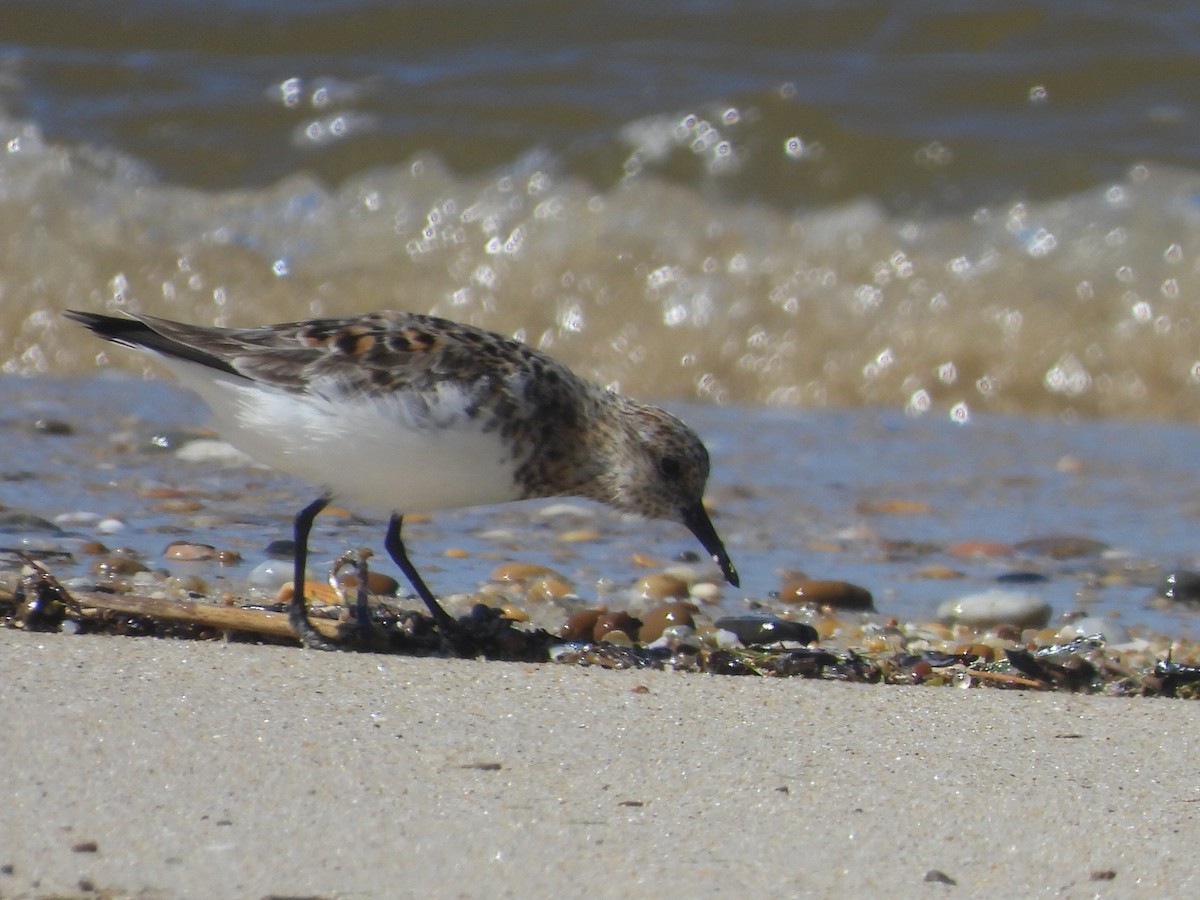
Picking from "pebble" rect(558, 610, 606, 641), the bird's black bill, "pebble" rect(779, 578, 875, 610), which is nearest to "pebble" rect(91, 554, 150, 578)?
"pebble" rect(558, 610, 606, 641)

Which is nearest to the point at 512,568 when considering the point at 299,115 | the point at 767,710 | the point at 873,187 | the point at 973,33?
the point at 767,710

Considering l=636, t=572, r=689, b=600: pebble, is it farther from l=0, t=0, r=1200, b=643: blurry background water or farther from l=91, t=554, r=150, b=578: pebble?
l=0, t=0, r=1200, b=643: blurry background water

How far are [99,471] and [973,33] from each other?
24.2ft

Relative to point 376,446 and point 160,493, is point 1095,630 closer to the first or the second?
point 376,446

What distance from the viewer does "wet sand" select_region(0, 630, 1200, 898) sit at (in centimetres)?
227

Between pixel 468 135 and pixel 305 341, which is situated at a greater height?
pixel 468 135

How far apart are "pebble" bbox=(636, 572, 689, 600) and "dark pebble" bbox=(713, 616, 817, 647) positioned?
17.3 inches

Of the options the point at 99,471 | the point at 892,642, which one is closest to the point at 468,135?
the point at 99,471

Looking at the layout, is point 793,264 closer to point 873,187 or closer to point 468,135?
point 873,187

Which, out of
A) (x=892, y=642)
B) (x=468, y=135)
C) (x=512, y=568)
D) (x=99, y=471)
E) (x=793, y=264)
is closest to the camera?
(x=892, y=642)

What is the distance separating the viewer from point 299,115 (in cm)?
1022

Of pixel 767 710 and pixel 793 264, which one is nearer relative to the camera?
pixel 767 710

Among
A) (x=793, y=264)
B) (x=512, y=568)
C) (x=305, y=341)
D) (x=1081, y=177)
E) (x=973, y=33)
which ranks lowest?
(x=512, y=568)

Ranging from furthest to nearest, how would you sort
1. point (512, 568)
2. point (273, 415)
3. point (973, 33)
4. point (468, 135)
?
point (973, 33) < point (468, 135) < point (512, 568) < point (273, 415)
